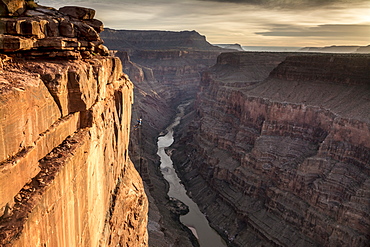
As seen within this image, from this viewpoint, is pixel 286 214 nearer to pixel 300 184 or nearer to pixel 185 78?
pixel 300 184

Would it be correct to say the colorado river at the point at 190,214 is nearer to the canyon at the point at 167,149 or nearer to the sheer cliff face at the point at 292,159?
the canyon at the point at 167,149

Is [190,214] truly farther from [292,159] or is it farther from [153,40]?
[153,40]

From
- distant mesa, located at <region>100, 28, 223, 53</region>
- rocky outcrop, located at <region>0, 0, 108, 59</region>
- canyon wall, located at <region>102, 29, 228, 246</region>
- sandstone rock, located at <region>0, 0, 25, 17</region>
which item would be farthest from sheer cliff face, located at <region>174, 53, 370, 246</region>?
distant mesa, located at <region>100, 28, 223, 53</region>

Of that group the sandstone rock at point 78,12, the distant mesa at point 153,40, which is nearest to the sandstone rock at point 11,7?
the sandstone rock at point 78,12

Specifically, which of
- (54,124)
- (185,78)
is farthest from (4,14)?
(185,78)

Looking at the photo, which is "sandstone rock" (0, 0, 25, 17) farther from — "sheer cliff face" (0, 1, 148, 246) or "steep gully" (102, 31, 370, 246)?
"steep gully" (102, 31, 370, 246)

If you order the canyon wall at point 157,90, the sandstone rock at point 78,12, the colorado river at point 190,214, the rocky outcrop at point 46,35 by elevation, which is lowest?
the colorado river at point 190,214
